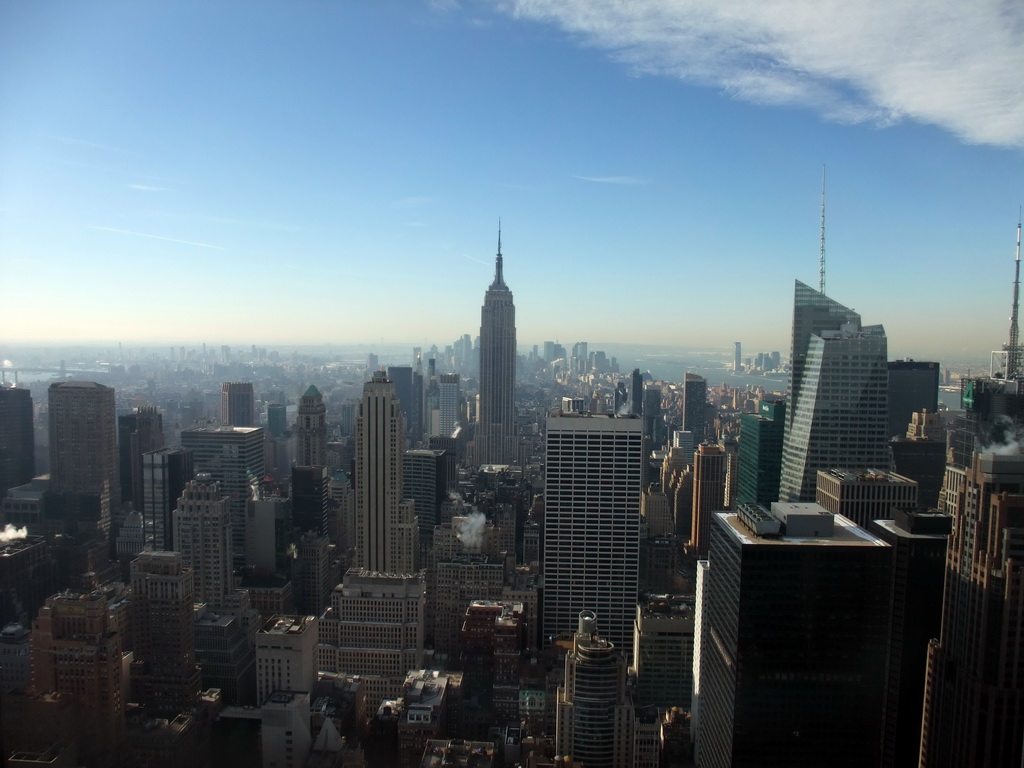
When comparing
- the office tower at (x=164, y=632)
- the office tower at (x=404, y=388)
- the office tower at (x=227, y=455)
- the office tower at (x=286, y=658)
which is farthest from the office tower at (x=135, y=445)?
the office tower at (x=286, y=658)

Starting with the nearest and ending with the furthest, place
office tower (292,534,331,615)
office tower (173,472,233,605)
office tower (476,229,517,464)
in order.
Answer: office tower (173,472,233,605) < office tower (292,534,331,615) < office tower (476,229,517,464)

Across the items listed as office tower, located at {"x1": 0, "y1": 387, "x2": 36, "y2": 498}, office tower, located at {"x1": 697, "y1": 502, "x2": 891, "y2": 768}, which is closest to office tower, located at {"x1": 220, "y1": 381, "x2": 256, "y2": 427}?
office tower, located at {"x1": 0, "y1": 387, "x2": 36, "y2": 498}

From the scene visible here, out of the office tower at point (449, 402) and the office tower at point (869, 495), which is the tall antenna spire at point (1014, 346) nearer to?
the office tower at point (869, 495)

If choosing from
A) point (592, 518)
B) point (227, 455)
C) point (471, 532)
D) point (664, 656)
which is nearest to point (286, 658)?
point (664, 656)

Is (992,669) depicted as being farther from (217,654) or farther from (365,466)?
(365,466)

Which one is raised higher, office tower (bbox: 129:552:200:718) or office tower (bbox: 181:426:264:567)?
office tower (bbox: 181:426:264:567)

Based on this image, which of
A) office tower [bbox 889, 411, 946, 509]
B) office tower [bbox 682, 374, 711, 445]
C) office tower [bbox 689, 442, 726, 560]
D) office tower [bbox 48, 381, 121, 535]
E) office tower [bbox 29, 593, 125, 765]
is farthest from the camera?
office tower [bbox 682, 374, 711, 445]

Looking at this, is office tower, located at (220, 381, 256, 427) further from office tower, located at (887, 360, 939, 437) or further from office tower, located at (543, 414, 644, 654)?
office tower, located at (887, 360, 939, 437)
